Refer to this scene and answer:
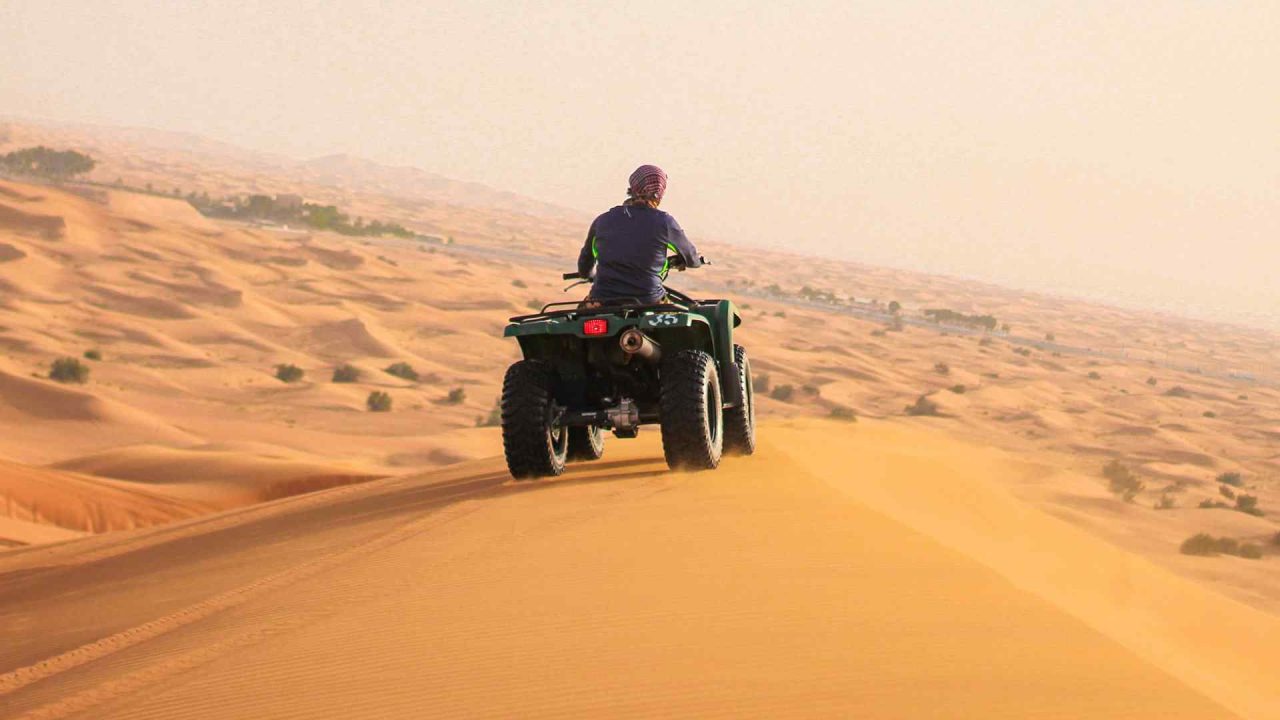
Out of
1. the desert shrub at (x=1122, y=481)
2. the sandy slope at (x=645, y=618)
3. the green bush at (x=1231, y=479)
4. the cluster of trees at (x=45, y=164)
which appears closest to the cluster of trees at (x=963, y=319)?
the green bush at (x=1231, y=479)

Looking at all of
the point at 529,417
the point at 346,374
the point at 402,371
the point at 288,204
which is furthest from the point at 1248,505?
the point at 288,204

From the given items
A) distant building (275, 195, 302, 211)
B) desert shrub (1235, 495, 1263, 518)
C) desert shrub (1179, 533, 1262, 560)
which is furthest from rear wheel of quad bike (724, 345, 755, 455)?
distant building (275, 195, 302, 211)

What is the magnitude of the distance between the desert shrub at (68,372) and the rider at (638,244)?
1917 centimetres

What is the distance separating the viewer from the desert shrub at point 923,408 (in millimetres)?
29859

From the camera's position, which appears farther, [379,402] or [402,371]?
[402,371]

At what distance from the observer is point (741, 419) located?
387 inches

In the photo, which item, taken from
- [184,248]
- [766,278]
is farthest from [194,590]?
[766,278]

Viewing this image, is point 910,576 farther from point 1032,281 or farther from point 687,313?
point 1032,281

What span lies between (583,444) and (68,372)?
714 inches

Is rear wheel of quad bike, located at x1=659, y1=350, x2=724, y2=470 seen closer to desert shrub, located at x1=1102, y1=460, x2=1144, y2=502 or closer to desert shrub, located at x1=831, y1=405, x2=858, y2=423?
desert shrub, located at x1=1102, y1=460, x2=1144, y2=502

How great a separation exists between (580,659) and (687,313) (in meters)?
4.24

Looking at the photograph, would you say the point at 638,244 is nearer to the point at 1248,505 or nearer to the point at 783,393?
the point at 1248,505

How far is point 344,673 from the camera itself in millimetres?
4785

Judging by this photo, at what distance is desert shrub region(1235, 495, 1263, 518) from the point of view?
18.7m
